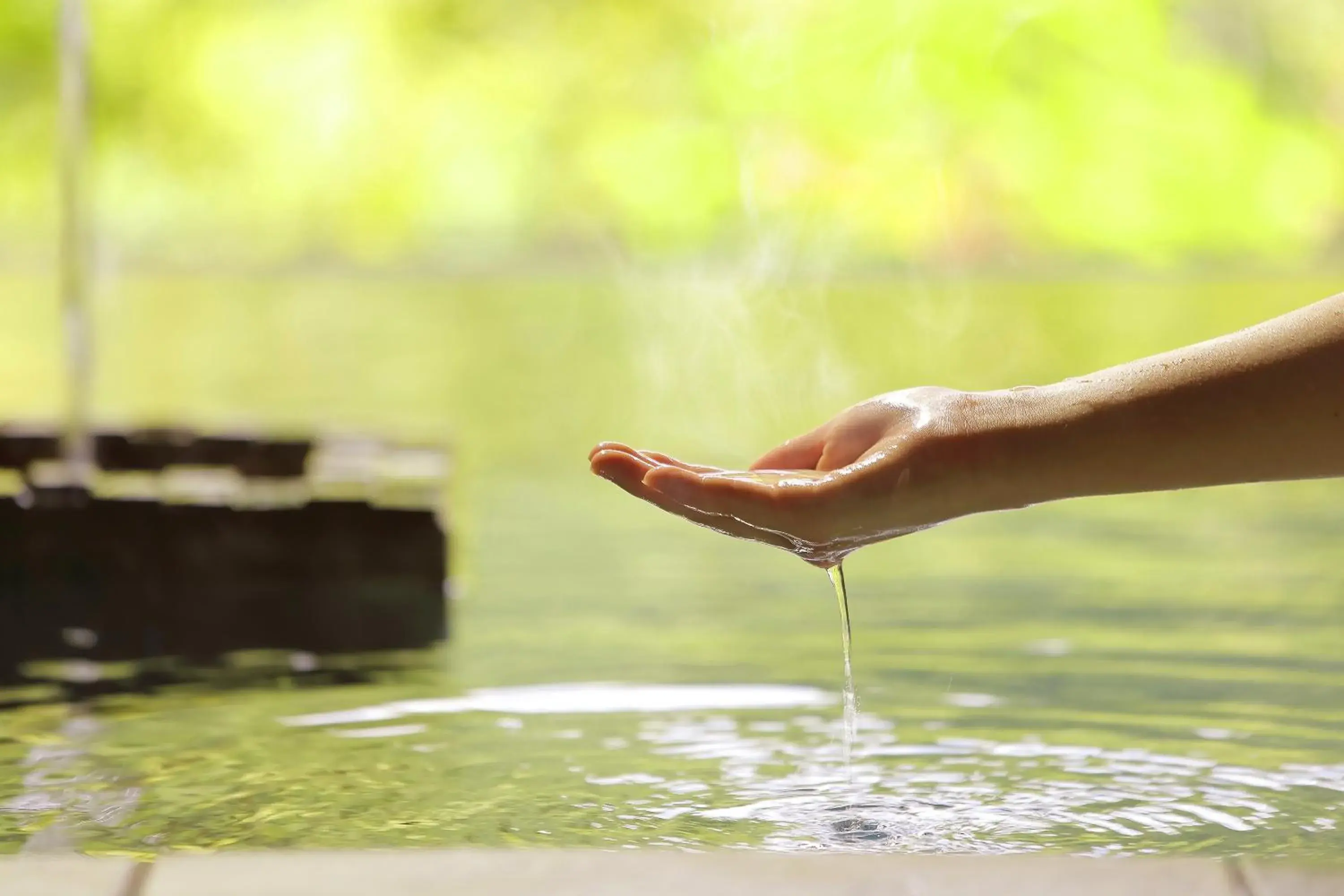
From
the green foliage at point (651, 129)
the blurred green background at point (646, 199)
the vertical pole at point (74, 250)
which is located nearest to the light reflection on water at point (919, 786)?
the vertical pole at point (74, 250)

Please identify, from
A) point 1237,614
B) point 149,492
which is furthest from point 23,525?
point 1237,614

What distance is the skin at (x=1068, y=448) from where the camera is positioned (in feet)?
3.34

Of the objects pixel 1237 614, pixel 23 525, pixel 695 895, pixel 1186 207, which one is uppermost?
pixel 1186 207

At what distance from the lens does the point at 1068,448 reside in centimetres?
107

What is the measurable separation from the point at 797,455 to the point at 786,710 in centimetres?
65

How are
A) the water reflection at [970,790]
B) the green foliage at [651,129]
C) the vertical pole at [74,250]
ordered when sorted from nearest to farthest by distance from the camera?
1. the water reflection at [970,790]
2. the vertical pole at [74,250]
3. the green foliage at [651,129]

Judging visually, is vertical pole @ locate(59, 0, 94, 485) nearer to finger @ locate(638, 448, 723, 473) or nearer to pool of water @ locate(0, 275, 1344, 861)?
pool of water @ locate(0, 275, 1344, 861)

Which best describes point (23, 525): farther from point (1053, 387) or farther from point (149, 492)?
point (1053, 387)

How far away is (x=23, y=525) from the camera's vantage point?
2.36m

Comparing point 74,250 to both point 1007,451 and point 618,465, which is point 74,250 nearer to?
point 618,465

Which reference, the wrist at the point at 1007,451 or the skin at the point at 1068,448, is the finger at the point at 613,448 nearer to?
the skin at the point at 1068,448

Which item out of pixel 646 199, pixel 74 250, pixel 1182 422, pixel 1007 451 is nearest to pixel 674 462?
pixel 1007 451

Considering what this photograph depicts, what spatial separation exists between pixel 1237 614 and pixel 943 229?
26.7 ft

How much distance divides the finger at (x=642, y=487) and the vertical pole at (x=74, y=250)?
1872 mm
